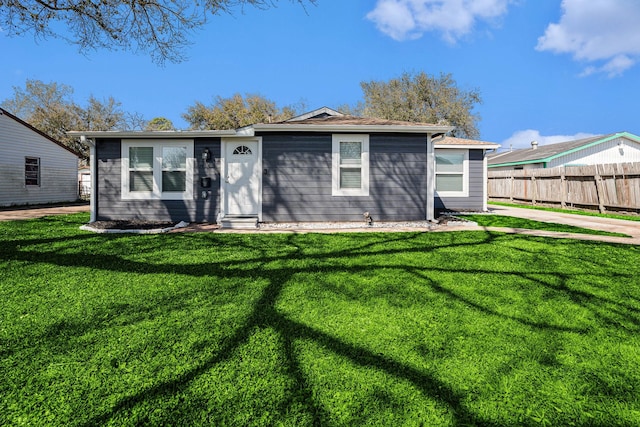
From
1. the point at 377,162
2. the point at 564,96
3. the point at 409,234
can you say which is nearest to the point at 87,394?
the point at 409,234

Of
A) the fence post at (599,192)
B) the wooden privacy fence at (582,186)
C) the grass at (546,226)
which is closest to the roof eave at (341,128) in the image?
the grass at (546,226)

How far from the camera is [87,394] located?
1949mm

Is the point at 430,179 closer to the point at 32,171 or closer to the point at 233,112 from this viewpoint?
the point at 32,171

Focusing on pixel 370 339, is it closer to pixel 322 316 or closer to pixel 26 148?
pixel 322 316

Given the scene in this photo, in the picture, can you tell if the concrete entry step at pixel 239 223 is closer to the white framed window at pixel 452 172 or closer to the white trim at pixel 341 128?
the white trim at pixel 341 128

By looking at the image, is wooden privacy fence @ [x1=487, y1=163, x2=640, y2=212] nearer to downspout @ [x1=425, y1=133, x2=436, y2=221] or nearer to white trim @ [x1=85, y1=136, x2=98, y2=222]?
downspout @ [x1=425, y1=133, x2=436, y2=221]

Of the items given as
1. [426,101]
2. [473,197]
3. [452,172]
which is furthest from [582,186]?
[426,101]

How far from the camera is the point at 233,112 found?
31.3m

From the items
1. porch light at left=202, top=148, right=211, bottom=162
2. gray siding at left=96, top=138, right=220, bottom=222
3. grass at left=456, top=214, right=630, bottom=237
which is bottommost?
grass at left=456, top=214, right=630, bottom=237

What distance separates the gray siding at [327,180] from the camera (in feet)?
29.5

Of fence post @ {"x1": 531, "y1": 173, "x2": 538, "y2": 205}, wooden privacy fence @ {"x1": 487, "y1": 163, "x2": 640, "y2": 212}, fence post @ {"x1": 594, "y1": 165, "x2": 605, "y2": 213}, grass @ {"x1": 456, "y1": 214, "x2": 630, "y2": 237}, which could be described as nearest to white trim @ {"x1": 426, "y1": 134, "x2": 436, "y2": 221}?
grass @ {"x1": 456, "y1": 214, "x2": 630, "y2": 237}

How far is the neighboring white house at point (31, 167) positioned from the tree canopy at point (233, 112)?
14203mm

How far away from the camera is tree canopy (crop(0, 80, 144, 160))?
30.2 m

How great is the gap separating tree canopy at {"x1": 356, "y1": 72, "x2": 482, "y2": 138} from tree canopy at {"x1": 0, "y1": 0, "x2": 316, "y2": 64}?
22302mm
